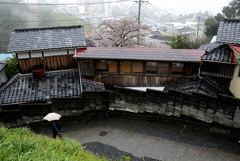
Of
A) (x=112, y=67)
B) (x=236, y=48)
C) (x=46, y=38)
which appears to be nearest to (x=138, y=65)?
(x=112, y=67)

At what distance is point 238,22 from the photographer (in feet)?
42.0

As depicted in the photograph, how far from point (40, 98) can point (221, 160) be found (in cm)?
1084

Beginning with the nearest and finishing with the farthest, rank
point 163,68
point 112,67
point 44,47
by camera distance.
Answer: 1. point 163,68
2. point 112,67
3. point 44,47

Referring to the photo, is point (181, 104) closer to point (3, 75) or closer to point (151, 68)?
point (151, 68)

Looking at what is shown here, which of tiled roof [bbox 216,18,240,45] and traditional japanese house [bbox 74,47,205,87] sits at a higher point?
tiled roof [bbox 216,18,240,45]

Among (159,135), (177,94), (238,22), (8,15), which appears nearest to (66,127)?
(159,135)

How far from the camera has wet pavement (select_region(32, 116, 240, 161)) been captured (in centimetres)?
771

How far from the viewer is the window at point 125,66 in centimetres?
1286

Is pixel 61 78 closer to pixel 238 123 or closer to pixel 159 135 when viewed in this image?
pixel 159 135

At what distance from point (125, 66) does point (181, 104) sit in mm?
4831

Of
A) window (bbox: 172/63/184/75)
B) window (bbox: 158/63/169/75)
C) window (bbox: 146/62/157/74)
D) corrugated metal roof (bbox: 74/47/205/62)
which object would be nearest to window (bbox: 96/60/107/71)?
corrugated metal roof (bbox: 74/47/205/62)

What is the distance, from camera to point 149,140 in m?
8.88

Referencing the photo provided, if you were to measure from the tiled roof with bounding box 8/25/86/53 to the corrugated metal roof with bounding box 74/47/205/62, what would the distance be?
4.80 ft

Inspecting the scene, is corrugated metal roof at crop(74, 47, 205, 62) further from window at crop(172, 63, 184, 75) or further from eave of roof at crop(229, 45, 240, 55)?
eave of roof at crop(229, 45, 240, 55)
